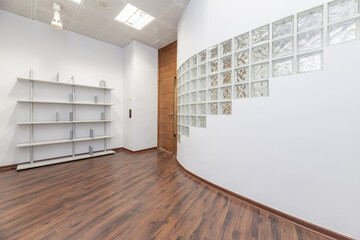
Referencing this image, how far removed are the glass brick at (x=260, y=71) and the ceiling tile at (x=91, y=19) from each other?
2.82 metres

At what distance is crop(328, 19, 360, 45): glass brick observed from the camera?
106 centimetres

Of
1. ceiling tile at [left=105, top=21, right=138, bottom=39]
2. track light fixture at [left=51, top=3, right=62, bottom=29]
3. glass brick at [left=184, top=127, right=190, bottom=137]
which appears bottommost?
glass brick at [left=184, top=127, right=190, bottom=137]

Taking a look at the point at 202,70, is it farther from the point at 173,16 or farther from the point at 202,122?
the point at 173,16

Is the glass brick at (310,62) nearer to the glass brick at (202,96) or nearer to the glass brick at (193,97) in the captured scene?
the glass brick at (202,96)

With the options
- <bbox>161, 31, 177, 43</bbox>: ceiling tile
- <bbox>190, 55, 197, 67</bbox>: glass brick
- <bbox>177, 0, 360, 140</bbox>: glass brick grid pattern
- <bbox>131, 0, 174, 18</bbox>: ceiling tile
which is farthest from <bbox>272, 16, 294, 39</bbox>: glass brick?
<bbox>161, 31, 177, 43</bbox>: ceiling tile

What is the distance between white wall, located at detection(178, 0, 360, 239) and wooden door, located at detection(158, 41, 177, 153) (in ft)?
5.65

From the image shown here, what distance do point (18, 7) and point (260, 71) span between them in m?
3.87

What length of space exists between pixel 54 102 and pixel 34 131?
26.1 inches

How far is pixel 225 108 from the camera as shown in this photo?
1.79 meters

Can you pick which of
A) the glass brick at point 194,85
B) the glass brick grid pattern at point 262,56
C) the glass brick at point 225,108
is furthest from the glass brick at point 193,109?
the glass brick at point 225,108

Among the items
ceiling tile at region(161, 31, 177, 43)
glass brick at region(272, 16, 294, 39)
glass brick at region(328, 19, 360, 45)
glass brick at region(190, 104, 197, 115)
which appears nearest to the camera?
glass brick at region(328, 19, 360, 45)

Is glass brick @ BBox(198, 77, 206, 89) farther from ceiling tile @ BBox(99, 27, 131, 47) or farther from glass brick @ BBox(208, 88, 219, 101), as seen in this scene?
ceiling tile @ BBox(99, 27, 131, 47)

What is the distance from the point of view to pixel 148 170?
2.48 metres

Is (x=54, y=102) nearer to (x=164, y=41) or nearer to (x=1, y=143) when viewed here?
(x=1, y=143)
